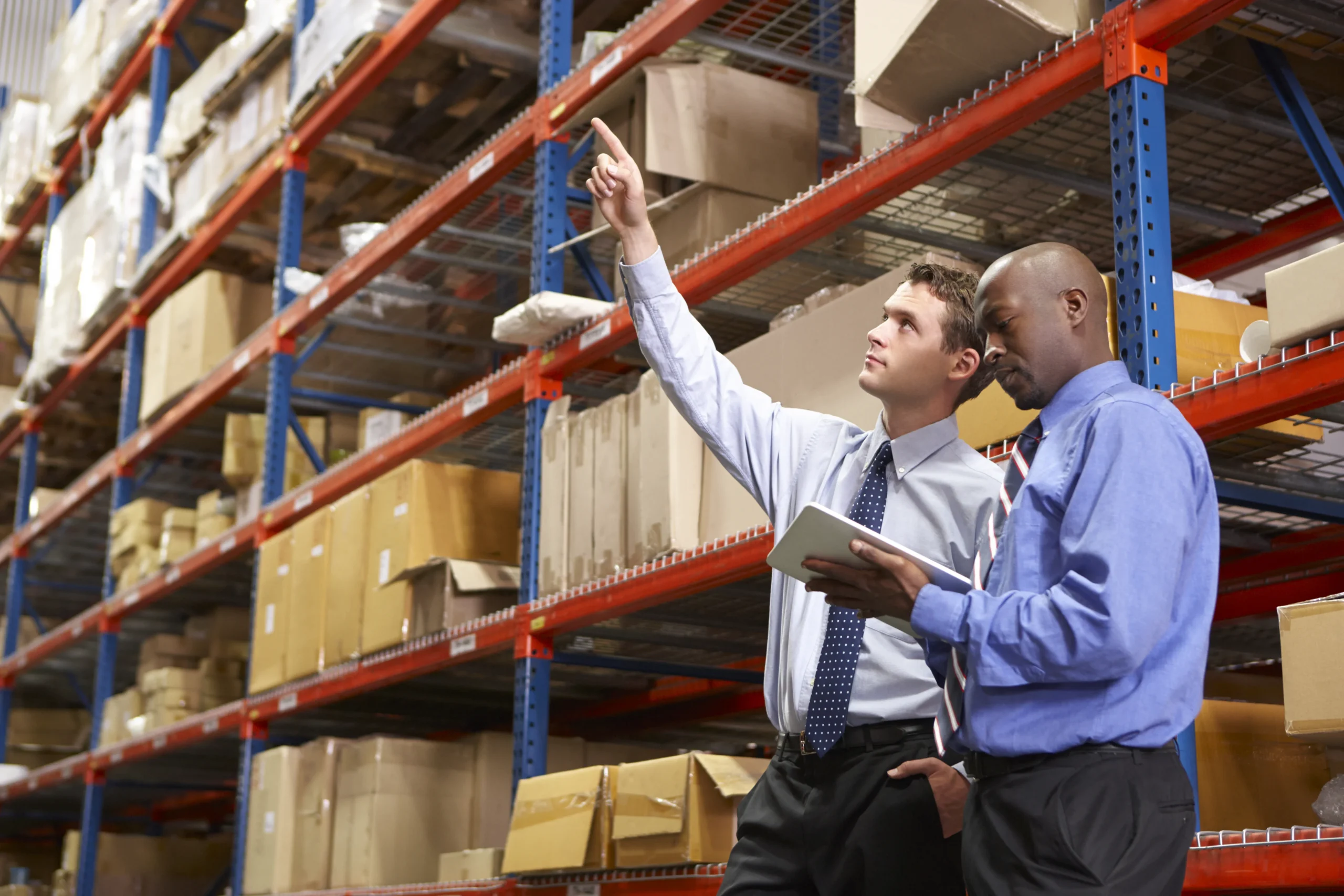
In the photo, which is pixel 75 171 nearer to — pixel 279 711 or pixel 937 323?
pixel 279 711

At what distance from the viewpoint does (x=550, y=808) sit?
3.73 m

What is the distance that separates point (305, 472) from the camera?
649 cm

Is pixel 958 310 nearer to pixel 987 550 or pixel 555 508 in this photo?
pixel 987 550

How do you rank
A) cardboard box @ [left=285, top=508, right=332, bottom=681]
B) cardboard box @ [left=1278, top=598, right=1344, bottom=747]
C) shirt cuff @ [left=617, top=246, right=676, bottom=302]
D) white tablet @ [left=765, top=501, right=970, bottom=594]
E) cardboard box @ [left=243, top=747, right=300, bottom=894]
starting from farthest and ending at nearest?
1. cardboard box @ [left=285, top=508, right=332, bottom=681]
2. cardboard box @ [left=243, top=747, right=300, bottom=894]
3. shirt cuff @ [left=617, top=246, right=676, bottom=302]
4. cardboard box @ [left=1278, top=598, right=1344, bottom=747]
5. white tablet @ [left=765, top=501, right=970, bottom=594]

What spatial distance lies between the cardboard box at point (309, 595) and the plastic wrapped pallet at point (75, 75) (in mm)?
4601

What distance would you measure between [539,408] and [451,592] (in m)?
0.67

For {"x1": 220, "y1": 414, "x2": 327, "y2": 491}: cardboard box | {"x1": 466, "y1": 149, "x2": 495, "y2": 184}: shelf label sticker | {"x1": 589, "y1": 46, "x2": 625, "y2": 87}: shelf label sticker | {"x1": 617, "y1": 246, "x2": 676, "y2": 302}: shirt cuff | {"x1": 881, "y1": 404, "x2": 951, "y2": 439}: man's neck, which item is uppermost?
{"x1": 466, "y1": 149, "x2": 495, "y2": 184}: shelf label sticker

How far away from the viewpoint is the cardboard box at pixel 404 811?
15.4ft

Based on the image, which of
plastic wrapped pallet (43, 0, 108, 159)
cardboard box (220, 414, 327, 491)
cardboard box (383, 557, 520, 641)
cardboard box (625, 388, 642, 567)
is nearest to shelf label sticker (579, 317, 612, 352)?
cardboard box (625, 388, 642, 567)

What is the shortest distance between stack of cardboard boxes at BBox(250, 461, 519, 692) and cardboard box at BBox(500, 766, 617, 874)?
0.90 metres

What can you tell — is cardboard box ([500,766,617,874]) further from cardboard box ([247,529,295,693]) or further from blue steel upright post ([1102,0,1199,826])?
cardboard box ([247,529,295,693])

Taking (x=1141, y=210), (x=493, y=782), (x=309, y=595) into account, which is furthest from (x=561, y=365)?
(x=1141, y=210)

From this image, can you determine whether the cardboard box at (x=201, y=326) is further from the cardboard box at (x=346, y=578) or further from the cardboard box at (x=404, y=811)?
the cardboard box at (x=404, y=811)

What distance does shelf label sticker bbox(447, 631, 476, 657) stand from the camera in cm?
444
